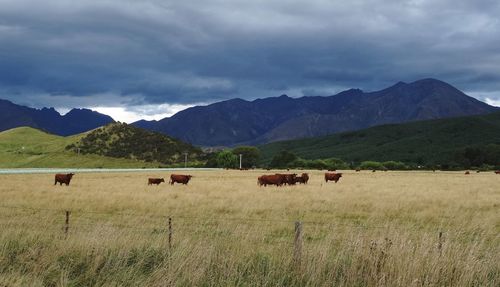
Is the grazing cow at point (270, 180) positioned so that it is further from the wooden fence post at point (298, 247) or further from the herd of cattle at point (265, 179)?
the wooden fence post at point (298, 247)

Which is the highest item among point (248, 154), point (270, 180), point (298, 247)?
point (248, 154)

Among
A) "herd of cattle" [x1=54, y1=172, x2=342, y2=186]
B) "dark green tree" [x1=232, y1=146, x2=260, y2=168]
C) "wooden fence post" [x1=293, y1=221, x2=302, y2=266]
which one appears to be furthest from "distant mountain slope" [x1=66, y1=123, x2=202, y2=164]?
"wooden fence post" [x1=293, y1=221, x2=302, y2=266]

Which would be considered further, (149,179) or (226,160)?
(226,160)

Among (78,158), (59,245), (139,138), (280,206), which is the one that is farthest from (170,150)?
(59,245)

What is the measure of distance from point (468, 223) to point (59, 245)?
52.0ft

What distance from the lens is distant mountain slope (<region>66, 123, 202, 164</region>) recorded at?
571ft

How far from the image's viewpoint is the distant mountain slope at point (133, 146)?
17400cm

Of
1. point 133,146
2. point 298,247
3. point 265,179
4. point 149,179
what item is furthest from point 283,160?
point 298,247

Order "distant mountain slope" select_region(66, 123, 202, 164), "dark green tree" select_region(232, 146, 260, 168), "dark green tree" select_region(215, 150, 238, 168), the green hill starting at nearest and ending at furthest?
"dark green tree" select_region(215, 150, 238, 168) → the green hill → "dark green tree" select_region(232, 146, 260, 168) → "distant mountain slope" select_region(66, 123, 202, 164)

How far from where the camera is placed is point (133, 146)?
601 feet

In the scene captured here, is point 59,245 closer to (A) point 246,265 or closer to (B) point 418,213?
(A) point 246,265

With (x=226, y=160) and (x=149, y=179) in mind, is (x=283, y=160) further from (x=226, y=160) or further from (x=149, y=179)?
(x=149, y=179)

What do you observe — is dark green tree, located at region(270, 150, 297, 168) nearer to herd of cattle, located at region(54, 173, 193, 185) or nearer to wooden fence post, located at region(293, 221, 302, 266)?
herd of cattle, located at region(54, 173, 193, 185)

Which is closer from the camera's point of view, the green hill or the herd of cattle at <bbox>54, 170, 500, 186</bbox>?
the herd of cattle at <bbox>54, 170, 500, 186</bbox>
